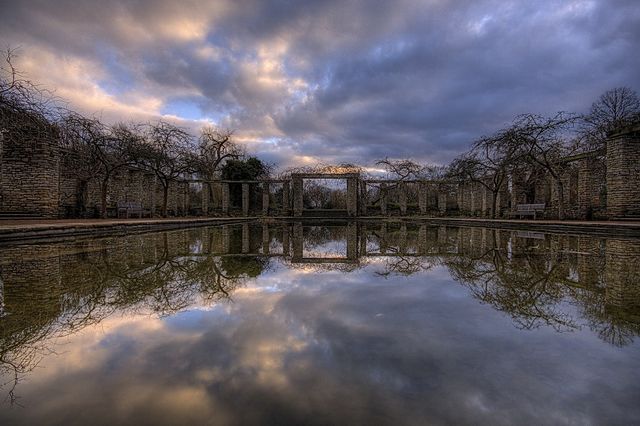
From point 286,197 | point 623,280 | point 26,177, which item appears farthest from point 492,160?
point 26,177

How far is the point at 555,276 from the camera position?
421 cm

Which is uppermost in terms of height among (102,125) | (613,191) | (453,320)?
(102,125)

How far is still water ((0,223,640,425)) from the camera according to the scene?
1.45 meters

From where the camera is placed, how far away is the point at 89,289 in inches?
139

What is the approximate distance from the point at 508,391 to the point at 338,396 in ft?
2.46

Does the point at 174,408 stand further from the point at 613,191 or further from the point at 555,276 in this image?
the point at 613,191

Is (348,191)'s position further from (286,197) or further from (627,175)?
(627,175)

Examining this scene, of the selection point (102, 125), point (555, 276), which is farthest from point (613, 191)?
point (102, 125)

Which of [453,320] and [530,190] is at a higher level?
[530,190]

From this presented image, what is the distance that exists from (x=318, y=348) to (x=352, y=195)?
2495 centimetres

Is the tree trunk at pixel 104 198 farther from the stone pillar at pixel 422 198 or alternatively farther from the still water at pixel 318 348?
the stone pillar at pixel 422 198

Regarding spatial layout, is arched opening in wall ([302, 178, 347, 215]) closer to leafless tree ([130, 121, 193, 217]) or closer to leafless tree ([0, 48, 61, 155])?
leafless tree ([130, 121, 193, 217])

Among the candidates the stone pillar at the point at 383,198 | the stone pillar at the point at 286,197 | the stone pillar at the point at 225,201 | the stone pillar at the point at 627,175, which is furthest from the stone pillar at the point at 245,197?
the stone pillar at the point at 627,175

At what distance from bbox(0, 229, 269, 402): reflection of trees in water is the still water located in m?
0.02
